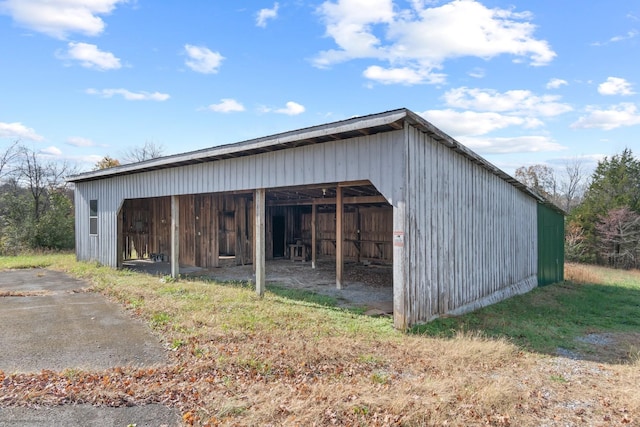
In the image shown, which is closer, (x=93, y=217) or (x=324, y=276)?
(x=324, y=276)

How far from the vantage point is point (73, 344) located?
5211 mm

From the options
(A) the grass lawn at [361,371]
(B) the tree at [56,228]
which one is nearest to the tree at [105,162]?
(B) the tree at [56,228]

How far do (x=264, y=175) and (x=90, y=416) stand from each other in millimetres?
5560

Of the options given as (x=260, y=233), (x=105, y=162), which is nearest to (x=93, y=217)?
(x=260, y=233)

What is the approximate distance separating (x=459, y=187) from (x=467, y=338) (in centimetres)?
325

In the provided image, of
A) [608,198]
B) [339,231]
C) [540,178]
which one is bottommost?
[339,231]

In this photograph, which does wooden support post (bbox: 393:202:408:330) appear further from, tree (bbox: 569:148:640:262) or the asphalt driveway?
tree (bbox: 569:148:640:262)

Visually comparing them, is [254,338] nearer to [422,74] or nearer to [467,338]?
[467,338]

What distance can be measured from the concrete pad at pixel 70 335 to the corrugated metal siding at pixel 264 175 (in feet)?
11.7

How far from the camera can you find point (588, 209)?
25.9m

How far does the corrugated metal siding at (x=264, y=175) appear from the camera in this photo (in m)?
6.09

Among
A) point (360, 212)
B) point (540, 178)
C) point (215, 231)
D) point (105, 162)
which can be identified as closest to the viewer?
point (215, 231)

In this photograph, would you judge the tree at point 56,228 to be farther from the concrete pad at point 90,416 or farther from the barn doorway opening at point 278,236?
the concrete pad at point 90,416

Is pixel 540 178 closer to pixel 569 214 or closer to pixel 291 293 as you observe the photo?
pixel 569 214
